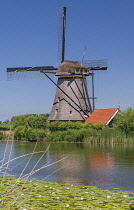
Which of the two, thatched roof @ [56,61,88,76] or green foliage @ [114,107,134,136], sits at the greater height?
thatched roof @ [56,61,88,76]

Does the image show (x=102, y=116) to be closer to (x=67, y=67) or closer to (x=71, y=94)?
(x=71, y=94)

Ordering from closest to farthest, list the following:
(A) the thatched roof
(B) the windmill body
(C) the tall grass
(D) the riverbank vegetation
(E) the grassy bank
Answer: (E) the grassy bank
(C) the tall grass
(D) the riverbank vegetation
(A) the thatched roof
(B) the windmill body

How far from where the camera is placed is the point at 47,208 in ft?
22.0

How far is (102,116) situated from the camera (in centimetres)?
3434

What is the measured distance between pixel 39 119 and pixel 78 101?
676 cm

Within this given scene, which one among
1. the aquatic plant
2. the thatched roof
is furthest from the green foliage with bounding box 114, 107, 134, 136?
the aquatic plant

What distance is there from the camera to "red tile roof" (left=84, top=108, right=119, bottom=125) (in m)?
33.5

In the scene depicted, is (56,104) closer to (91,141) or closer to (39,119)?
(39,119)

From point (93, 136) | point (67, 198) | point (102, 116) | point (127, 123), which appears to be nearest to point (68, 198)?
point (67, 198)

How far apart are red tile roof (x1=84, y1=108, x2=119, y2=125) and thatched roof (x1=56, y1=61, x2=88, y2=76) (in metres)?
4.84

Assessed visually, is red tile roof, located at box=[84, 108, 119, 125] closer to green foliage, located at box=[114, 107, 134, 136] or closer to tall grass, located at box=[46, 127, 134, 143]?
tall grass, located at box=[46, 127, 134, 143]

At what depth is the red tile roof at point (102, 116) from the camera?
110ft

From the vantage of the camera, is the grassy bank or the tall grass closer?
the grassy bank

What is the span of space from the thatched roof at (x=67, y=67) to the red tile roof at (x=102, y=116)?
484 cm
